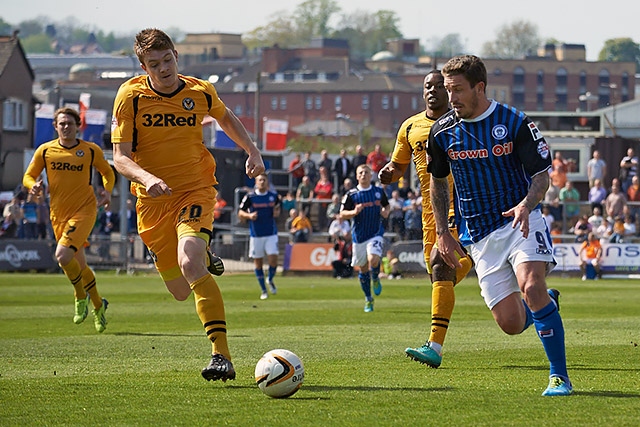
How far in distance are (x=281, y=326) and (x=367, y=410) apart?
831cm

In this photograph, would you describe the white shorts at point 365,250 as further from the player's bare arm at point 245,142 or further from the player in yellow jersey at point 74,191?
the player's bare arm at point 245,142

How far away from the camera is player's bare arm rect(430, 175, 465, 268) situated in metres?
8.98

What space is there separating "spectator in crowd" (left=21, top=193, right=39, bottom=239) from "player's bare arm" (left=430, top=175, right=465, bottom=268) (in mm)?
30347

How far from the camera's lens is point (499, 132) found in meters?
8.59

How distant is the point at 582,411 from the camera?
7602mm

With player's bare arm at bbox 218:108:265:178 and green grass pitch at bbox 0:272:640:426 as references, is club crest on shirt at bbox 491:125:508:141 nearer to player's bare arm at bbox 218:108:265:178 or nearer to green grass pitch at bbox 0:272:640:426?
green grass pitch at bbox 0:272:640:426

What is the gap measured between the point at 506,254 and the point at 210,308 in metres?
2.22

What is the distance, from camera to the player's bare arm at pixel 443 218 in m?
8.98

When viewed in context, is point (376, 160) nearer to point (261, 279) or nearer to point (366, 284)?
point (261, 279)

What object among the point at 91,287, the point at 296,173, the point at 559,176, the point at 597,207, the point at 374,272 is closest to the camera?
the point at 91,287

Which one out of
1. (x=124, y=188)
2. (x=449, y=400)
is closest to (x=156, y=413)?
Answer: (x=449, y=400)

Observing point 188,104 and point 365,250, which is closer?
point 188,104

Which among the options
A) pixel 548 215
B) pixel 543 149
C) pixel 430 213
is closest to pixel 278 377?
pixel 543 149

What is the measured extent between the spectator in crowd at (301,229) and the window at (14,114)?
1762 inches
